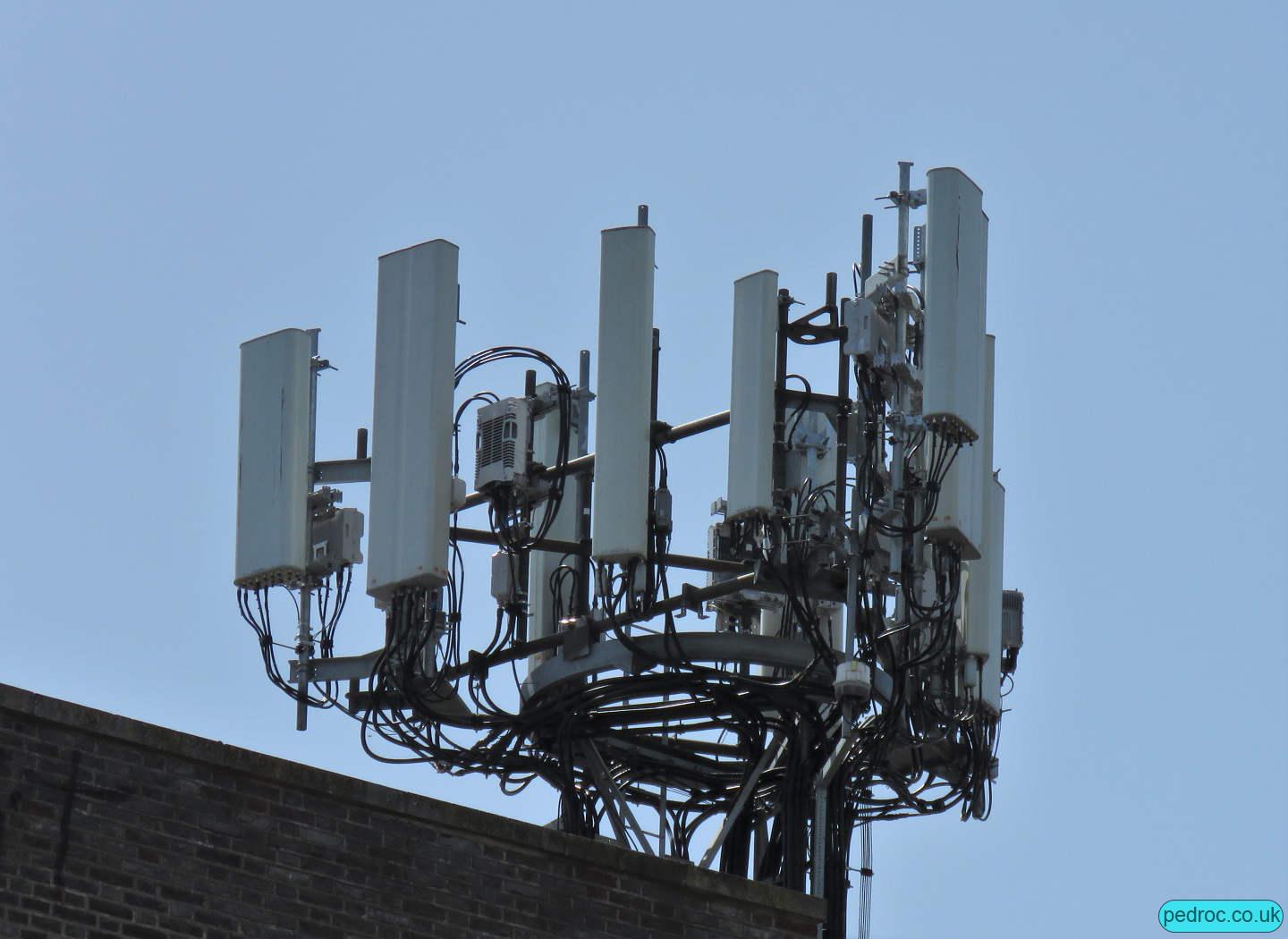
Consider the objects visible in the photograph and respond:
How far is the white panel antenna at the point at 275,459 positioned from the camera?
29.0 meters

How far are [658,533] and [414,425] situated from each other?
2.36 meters

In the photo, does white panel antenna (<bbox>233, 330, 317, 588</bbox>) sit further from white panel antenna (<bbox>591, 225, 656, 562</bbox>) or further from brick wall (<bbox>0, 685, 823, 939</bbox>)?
brick wall (<bbox>0, 685, 823, 939</bbox>)

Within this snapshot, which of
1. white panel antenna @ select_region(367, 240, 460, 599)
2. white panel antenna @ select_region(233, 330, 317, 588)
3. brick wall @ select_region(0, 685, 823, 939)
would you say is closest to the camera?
brick wall @ select_region(0, 685, 823, 939)

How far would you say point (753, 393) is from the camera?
2845 centimetres

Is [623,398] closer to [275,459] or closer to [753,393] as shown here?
[753,393]

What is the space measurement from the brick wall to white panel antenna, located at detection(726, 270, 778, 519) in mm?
5274

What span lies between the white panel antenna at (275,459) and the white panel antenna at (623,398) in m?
2.80

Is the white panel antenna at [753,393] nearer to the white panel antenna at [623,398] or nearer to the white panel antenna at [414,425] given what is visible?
the white panel antenna at [623,398]

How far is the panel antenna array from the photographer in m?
28.2

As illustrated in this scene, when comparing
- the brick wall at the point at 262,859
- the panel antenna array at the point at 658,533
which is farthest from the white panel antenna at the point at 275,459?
the brick wall at the point at 262,859

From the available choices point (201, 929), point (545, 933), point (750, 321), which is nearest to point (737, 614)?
point (750, 321)

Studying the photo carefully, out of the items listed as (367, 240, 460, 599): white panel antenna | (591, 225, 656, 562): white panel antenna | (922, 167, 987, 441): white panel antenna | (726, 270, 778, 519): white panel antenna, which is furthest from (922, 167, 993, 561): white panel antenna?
(367, 240, 460, 599): white panel antenna

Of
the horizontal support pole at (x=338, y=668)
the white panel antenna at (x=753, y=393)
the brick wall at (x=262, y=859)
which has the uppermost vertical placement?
the white panel antenna at (x=753, y=393)

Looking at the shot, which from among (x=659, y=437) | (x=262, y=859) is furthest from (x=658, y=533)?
(x=262, y=859)
